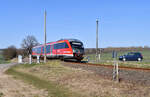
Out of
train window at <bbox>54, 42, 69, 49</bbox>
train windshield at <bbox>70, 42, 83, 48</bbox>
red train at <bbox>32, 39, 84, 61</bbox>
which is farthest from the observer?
train window at <bbox>54, 42, 69, 49</bbox>

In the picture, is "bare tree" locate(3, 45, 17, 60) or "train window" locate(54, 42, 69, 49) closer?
"train window" locate(54, 42, 69, 49)

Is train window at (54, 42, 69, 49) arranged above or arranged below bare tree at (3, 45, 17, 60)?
above

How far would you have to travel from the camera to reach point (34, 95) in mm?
11570

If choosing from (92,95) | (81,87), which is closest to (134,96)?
(92,95)

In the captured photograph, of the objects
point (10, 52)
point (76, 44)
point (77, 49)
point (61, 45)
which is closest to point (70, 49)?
point (77, 49)

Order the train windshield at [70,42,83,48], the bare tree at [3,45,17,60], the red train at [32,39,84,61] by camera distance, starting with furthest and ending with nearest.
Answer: the bare tree at [3,45,17,60], the train windshield at [70,42,83,48], the red train at [32,39,84,61]

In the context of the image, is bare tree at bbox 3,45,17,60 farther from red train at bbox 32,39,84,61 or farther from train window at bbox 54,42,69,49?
red train at bbox 32,39,84,61

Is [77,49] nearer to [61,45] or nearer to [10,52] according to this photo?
[61,45]

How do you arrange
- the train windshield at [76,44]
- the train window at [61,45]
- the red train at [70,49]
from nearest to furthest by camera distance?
the red train at [70,49]
the train windshield at [76,44]
the train window at [61,45]

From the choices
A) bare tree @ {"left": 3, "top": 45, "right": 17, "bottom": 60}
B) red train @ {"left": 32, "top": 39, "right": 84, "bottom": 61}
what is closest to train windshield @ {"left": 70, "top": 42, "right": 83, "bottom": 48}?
red train @ {"left": 32, "top": 39, "right": 84, "bottom": 61}

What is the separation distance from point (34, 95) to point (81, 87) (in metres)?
2.57

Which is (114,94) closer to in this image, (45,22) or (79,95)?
(79,95)

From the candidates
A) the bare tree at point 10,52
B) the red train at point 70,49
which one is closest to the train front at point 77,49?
the red train at point 70,49

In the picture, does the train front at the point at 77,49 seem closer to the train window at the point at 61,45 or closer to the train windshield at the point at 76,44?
the train windshield at the point at 76,44
